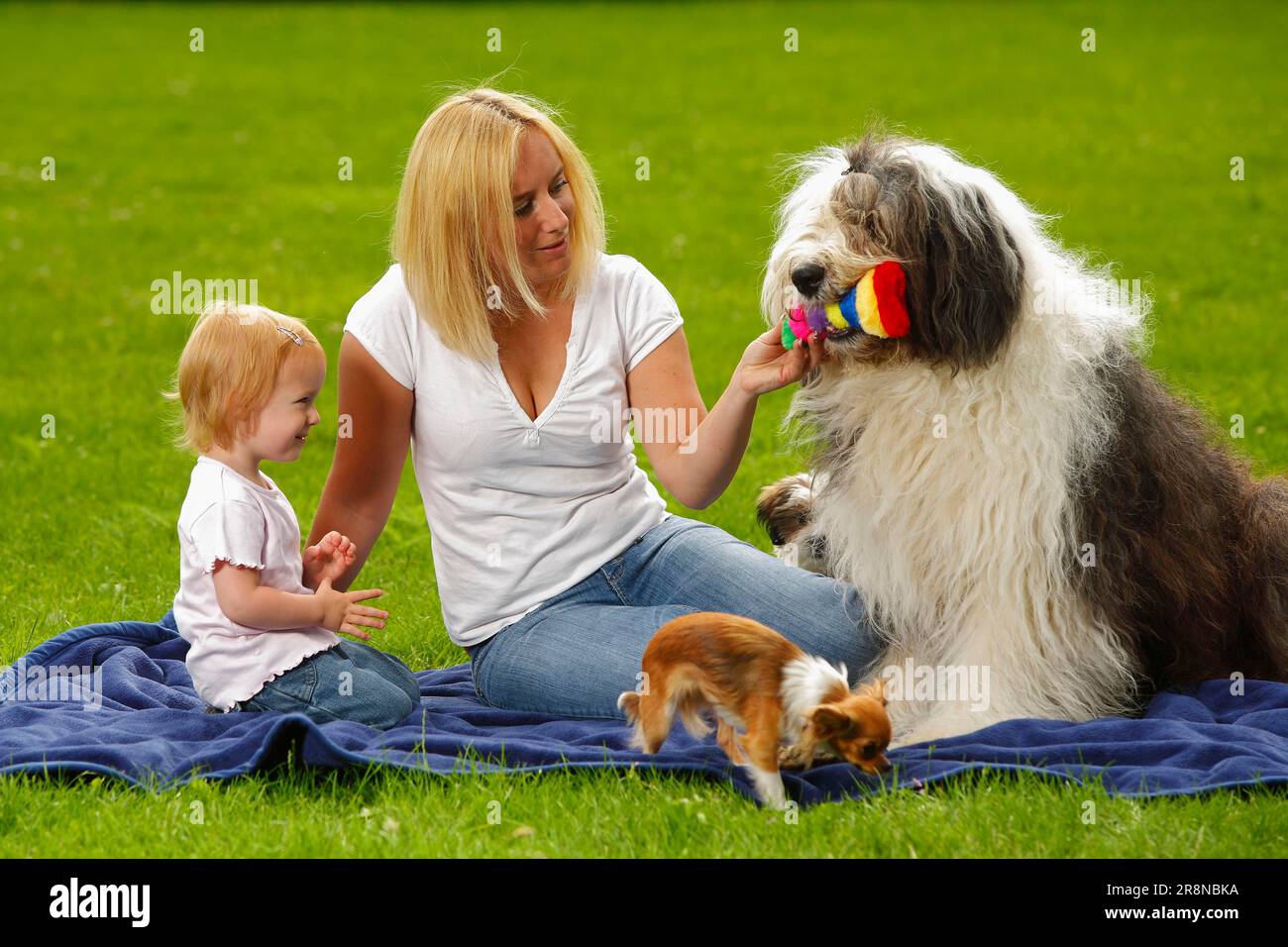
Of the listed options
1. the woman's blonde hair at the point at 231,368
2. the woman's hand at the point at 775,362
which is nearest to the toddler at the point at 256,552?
the woman's blonde hair at the point at 231,368

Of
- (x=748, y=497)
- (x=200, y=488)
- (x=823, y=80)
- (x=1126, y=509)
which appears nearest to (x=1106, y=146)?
(x=823, y=80)

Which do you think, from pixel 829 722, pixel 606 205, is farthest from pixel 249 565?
pixel 606 205

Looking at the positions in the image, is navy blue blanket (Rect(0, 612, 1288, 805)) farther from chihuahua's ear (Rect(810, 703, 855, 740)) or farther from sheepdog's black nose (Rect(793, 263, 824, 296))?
sheepdog's black nose (Rect(793, 263, 824, 296))

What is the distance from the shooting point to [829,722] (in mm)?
3354

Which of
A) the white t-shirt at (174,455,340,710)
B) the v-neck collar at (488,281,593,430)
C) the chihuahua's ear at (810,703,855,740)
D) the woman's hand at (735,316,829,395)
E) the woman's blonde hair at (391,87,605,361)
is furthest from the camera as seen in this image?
the v-neck collar at (488,281,593,430)

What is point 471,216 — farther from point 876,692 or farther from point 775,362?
point 876,692

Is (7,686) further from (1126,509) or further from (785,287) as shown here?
(1126,509)

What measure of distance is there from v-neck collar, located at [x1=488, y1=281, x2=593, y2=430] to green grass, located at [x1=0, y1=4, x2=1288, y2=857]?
2.88 feet

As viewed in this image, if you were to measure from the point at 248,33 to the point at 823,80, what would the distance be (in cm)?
850

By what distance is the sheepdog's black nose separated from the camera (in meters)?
3.53

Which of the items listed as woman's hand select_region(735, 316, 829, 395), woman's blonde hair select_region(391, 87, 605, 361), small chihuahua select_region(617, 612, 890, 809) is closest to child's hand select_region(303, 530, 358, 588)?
woman's blonde hair select_region(391, 87, 605, 361)

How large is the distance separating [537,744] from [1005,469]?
133 cm

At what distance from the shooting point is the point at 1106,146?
14047 millimetres

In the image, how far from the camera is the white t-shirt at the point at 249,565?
12.5ft
